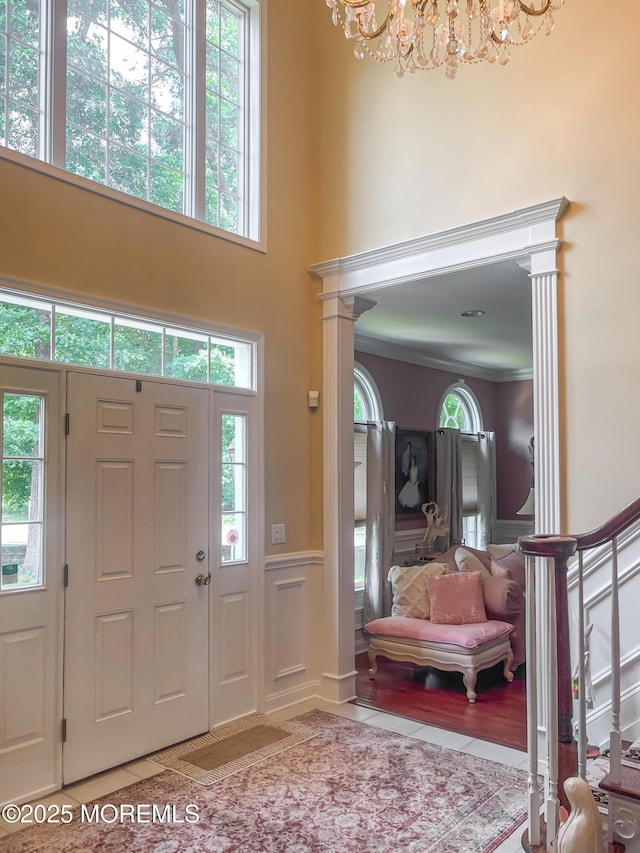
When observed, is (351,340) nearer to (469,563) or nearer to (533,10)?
(469,563)

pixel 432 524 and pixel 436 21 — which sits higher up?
pixel 436 21

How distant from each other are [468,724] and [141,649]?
2092 mm

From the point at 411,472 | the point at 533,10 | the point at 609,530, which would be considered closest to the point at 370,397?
the point at 411,472

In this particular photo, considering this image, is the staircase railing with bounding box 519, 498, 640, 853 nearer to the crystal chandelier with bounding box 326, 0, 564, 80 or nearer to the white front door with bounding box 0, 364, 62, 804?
the crystal chandelier with bounding box 326, 0, 564, 80

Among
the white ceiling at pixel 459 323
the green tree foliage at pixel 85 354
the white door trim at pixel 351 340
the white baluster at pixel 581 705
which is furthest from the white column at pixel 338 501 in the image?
the white baluster at pixel 581 705

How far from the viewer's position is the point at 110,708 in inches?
138

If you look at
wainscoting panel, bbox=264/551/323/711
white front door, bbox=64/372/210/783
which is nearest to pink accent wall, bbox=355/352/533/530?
wainscoting panel, bbox=264/551/323/711

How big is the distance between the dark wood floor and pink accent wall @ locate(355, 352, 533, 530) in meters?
2.97

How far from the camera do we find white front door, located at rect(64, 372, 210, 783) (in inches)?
134

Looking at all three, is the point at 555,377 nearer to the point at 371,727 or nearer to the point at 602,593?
the point at 602,593

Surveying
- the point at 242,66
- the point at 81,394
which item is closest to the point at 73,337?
the point at 81,394

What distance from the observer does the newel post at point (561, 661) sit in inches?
82.0

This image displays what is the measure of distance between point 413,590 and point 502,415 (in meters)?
4.24

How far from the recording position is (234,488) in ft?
14.1
